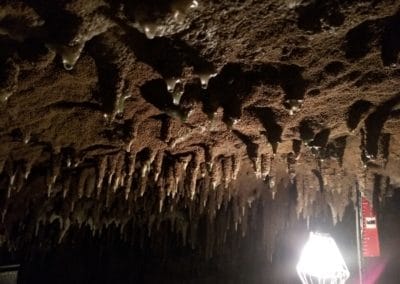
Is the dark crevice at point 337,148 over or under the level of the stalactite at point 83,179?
over

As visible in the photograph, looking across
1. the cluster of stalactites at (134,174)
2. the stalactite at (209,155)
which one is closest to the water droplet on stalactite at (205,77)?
the stalactite at (209,155)

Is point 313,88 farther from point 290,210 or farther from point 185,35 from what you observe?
point 290,210

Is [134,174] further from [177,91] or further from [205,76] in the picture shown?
[205,76]

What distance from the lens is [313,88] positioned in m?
3.07

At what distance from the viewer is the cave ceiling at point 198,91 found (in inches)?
88.0

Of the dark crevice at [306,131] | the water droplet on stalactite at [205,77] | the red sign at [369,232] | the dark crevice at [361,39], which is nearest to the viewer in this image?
the dark crevice at [361,39]

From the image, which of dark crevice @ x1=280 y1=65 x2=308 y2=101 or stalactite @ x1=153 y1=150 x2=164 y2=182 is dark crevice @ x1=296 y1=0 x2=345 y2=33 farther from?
stalactite @ x1=153 y1=150 x2=164 y2=182

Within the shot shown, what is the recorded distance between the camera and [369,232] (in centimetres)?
627

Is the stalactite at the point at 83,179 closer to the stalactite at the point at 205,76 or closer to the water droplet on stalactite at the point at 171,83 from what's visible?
the water droplet on stalactite at the point at 171,83

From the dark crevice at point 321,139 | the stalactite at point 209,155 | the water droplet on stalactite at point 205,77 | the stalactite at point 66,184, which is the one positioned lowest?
the stalactite at point 66,184

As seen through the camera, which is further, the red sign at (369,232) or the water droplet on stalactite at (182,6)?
the red sign at (369,232)

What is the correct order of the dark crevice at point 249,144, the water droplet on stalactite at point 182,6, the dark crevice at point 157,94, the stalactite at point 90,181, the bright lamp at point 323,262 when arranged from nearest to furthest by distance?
1. the water droplet on stalactite at point 182,6
2. the dark crevice at point 157,94
3. the dark crevice at point 249,144
4. the bright lamp at point 323,262
5. the stalactite at point 90,181

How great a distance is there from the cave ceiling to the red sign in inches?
36.9

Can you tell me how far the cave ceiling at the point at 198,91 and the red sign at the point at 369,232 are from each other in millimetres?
936
